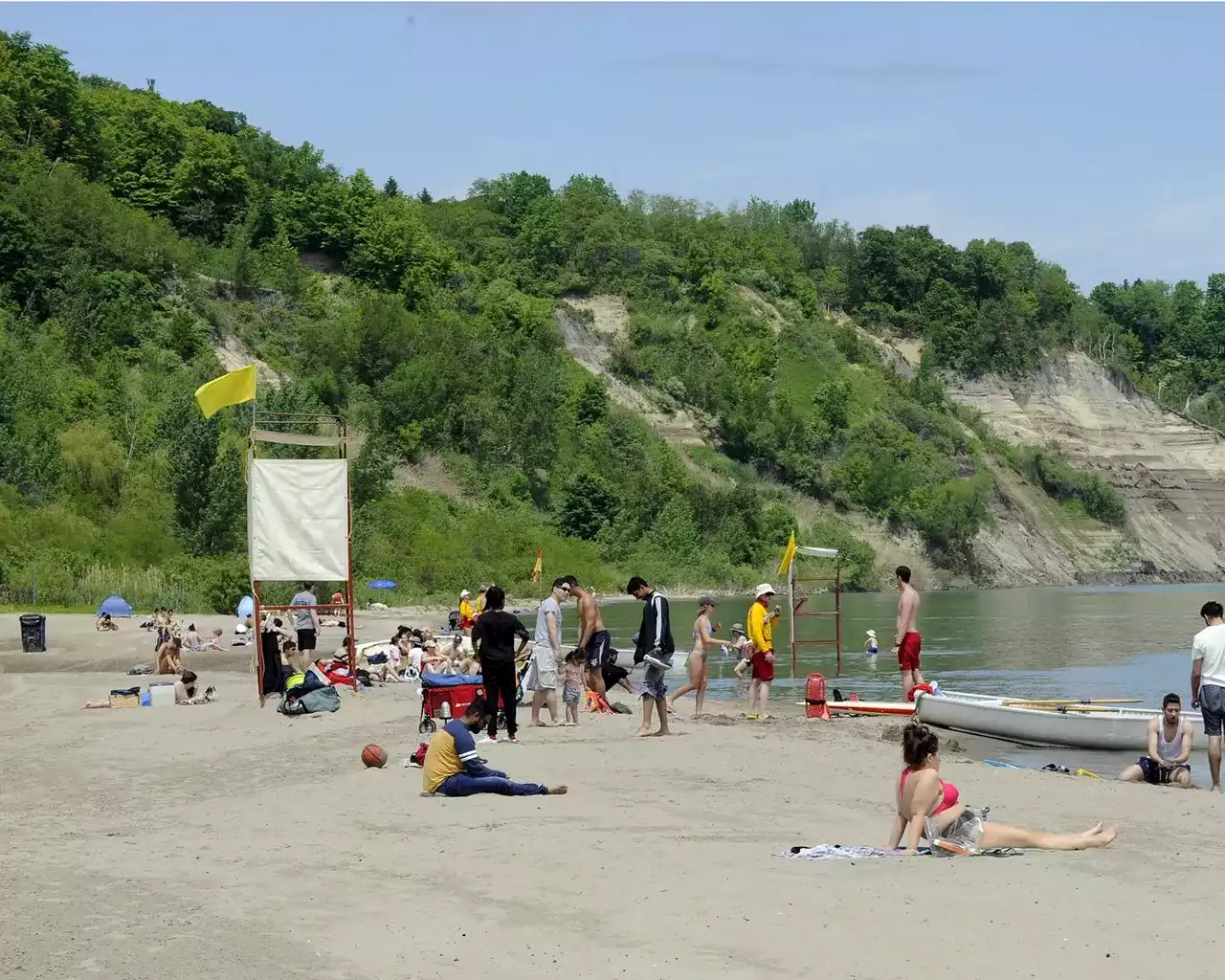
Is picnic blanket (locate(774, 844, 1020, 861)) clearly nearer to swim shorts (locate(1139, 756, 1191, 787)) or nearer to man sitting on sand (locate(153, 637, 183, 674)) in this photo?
swim shorts (locate(1139, 756, 1191, 787))

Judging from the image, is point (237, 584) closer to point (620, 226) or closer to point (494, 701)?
point (494, 701)

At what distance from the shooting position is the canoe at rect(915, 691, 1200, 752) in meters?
21.9

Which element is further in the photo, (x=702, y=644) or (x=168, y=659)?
(x=168, y=659)

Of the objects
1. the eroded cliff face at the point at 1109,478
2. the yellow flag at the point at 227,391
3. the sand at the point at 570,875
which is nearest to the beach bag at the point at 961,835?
the sand at the point at 570,875

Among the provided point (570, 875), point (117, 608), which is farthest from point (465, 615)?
point (570, 875)

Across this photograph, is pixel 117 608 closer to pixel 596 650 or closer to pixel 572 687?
pixel 596 650

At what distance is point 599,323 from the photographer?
113250 mm

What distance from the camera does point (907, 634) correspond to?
21594mm

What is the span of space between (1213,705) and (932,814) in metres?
5.66

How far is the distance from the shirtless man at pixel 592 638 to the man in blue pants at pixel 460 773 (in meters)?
5.52

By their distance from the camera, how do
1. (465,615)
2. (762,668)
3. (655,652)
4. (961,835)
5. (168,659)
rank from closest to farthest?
(961,835) < (655,652) < (762,668) < (168,659) < (465,615)

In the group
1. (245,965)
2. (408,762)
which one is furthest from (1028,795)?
(245,965)

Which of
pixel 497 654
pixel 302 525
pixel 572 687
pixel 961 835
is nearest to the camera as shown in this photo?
pixel 961 835

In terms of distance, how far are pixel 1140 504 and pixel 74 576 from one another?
92877 mm
